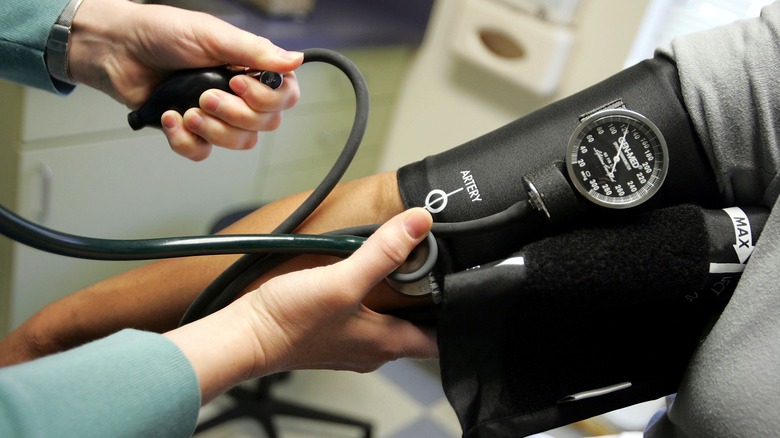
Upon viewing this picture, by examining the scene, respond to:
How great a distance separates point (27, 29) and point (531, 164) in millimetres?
650

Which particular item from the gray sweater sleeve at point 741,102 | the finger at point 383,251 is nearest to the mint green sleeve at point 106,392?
the finger at point 383,251

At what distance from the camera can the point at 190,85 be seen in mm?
822

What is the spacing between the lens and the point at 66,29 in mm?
874

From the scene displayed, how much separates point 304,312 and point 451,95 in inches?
69.1

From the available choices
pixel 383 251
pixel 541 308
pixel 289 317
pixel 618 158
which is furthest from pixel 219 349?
pixel 618 158

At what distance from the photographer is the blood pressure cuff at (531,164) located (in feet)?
2.50

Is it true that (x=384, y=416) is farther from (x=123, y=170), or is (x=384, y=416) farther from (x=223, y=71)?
(x=223, y=71)

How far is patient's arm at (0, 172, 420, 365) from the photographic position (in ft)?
2.72

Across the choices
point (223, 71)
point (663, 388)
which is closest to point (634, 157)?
point (663, 388)

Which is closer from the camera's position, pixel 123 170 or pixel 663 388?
pixel 663 388

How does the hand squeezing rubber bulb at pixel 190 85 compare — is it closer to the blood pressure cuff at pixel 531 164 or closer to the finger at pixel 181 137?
the finger at pixel 181 137

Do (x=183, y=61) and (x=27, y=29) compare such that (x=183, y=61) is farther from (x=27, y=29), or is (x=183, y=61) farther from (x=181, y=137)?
(x=27, y=29)

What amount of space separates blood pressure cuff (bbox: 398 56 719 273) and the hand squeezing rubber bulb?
22 centimetres

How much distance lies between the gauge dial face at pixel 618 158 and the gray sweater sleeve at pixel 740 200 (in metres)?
0.08
